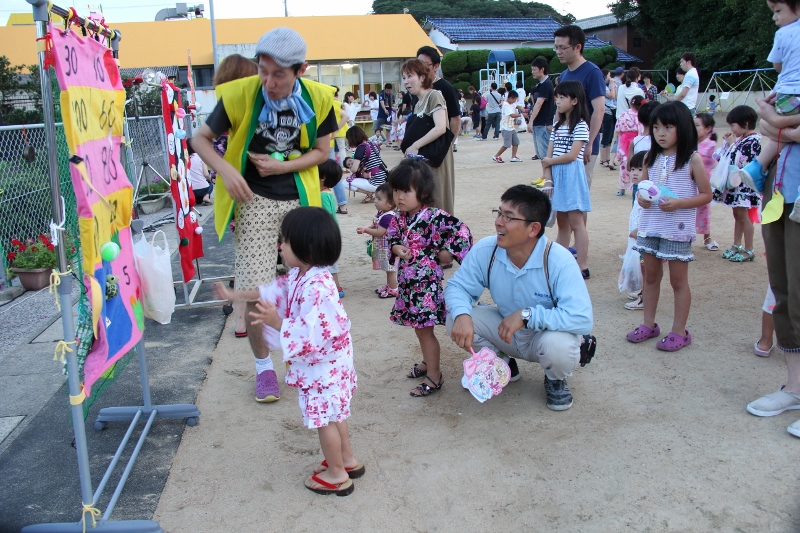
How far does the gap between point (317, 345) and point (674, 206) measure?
8.40 ft

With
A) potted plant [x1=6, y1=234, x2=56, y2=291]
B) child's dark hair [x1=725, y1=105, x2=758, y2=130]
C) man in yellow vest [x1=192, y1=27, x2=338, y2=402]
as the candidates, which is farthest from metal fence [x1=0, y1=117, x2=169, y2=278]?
child's dark hair [x1=725, y1=105, x2=758, y2=130]

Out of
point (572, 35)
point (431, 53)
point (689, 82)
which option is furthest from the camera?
point (689, 82)

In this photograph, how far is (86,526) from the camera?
240cm

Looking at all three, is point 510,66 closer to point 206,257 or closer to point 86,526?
point 206,257

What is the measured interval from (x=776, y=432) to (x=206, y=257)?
5.79 meters

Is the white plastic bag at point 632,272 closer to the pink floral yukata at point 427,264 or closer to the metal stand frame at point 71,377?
the pink floral yukata at point 427,264

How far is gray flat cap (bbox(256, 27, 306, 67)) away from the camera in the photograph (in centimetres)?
295

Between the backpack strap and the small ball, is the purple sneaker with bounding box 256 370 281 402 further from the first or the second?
the backpack strap

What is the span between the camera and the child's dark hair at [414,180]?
3.54 m

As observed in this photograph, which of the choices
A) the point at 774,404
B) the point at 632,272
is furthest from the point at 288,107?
the point at 632,272

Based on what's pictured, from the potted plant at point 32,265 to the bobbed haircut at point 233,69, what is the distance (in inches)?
127

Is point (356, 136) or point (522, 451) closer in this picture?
point (522, 451)

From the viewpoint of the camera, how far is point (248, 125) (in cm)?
322

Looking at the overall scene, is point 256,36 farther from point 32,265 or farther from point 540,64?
point 32,265
